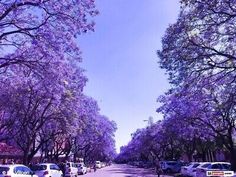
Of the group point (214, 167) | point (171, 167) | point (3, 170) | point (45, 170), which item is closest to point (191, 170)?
point (214, 167)

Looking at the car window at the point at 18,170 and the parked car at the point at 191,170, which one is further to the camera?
the parked car at the point at 191,170

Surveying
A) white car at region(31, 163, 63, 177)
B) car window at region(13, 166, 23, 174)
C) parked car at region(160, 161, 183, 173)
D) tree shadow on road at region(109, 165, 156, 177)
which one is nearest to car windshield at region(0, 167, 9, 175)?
car window at region(13, 166, 23, 174)

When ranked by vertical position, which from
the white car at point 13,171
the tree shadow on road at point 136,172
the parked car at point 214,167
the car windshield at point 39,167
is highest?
the tree shadow on road at point 136,172

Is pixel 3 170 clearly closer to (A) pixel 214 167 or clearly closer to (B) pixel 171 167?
(A) pixel 214 167

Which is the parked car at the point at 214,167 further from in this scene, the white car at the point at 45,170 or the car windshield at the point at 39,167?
the car windshield at the point at 39,167

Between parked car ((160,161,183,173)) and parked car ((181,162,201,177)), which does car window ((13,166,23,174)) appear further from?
parked car ((160,161,183,173))

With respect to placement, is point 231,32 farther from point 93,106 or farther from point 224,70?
point 93,106

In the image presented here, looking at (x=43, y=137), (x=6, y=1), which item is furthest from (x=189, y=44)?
(x=43, y=137)

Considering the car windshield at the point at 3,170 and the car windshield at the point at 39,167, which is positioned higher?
the car windshield at the point at 39,167

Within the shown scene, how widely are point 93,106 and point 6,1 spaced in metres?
38.6

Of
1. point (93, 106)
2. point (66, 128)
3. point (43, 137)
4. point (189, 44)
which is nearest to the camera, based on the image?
point (189, 44)

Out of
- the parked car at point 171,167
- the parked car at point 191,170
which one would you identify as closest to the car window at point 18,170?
the parked car at point 191,170

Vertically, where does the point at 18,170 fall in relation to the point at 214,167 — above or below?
below

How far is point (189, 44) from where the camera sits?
65.8 ft
